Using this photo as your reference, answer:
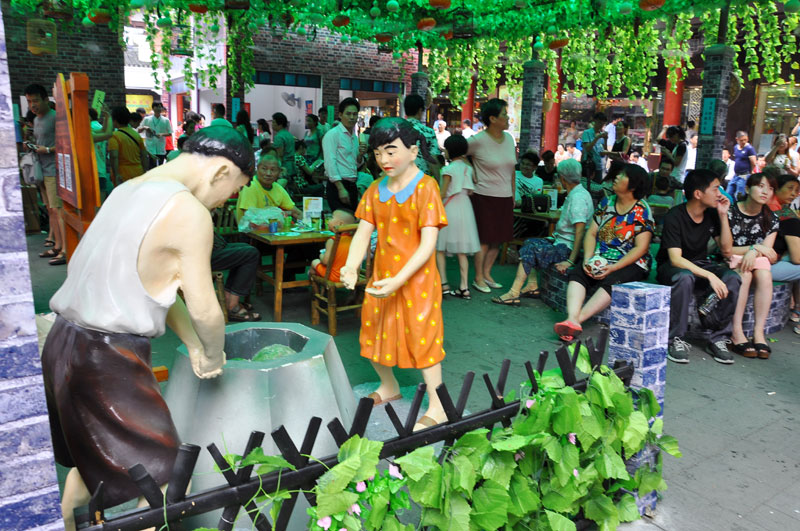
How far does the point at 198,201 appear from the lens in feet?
6.31

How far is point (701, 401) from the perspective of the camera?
412 cm

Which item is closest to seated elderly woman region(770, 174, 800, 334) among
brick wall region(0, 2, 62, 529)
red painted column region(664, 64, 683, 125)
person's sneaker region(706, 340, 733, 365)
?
person's sneaker region(706, 340, 733, 365)

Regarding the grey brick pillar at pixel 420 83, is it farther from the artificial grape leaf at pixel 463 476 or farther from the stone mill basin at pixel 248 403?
the artificial grape leaf at pixel 463 476

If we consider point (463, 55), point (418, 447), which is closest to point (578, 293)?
point (418, 447)

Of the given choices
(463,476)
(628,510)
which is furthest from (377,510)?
(628,510)

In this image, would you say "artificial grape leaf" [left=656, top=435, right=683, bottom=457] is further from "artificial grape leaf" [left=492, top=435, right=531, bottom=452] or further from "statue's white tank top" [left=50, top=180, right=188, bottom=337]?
"statue's white tank top" [left=50, top=180, right=188, bottom=337]

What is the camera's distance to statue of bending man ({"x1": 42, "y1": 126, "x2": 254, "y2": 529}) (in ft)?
5.95

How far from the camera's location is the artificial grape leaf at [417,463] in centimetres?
200

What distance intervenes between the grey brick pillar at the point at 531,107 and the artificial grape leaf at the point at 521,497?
34.0 feet

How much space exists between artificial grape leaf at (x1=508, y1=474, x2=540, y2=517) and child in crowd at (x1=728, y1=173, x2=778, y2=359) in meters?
3.37

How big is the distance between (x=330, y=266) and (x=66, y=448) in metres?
3.20

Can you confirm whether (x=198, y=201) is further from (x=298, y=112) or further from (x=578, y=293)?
(x=298, y=112)

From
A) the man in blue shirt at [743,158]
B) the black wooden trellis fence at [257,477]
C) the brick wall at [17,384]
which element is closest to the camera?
the brick wall at [17,384]

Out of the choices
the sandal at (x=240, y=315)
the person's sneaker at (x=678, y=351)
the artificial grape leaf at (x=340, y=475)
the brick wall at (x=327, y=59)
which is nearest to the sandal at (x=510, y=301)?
the person's sneaker at (x=678, y=351)
